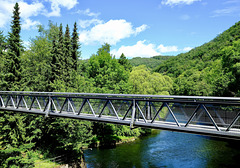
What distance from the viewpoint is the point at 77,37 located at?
3275 cm

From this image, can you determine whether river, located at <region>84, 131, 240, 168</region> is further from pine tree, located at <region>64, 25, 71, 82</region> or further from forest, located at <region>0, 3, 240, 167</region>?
pine tree, located at <region>64, 25, 71, 82</region>

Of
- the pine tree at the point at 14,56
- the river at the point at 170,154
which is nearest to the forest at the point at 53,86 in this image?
the pine tree at the point at 14,56

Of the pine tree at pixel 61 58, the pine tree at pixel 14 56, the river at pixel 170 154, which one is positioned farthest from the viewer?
the pine tree at pixel 61 58

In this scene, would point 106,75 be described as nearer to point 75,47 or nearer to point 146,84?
point 75,47

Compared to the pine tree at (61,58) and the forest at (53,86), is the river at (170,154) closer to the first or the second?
the forest at (53,86)

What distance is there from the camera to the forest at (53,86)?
1919 centimetres

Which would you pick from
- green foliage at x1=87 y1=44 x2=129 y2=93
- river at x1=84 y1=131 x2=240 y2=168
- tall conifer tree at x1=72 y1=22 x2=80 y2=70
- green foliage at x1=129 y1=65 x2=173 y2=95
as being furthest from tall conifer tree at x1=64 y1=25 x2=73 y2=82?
green foliage at x1=129 y1=65 x2=173 y2=95

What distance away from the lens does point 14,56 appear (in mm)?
20312

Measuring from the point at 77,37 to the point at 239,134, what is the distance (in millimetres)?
29427

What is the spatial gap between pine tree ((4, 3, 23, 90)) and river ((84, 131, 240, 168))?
39.2 ft

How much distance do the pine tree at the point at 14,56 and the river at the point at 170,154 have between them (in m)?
11.9

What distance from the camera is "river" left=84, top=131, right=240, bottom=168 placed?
67.7 ft

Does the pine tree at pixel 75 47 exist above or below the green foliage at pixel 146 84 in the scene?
above

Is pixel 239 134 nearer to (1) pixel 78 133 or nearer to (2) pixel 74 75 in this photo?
(1) pixel 78 133
